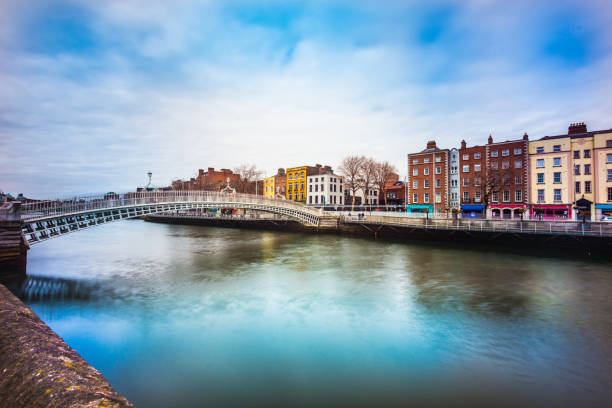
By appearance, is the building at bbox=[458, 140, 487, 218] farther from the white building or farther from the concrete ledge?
the concrete ledge

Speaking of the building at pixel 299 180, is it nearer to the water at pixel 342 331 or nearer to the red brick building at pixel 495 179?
the red brick building at pixel 495 179

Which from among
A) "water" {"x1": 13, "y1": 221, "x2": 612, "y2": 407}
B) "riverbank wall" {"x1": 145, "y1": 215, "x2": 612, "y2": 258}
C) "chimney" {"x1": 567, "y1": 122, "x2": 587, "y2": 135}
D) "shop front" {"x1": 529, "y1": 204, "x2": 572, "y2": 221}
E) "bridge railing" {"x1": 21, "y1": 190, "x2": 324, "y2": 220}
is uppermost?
"chimney" {"x1": 567, "y1": 122, "x2": 587, "y2": 135}

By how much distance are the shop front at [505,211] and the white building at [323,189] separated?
87.7 feet

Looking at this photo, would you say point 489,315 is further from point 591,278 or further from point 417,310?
point 591,278

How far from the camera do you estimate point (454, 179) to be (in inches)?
1549

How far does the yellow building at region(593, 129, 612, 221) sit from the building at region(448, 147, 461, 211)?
1248 centimetres

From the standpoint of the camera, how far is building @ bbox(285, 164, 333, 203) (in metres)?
58.8

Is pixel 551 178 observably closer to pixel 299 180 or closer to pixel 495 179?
pixel 495 179

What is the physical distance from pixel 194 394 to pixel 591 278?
16.8 metres

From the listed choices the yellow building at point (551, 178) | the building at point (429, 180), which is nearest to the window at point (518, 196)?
the yellow building at point (551, 178)

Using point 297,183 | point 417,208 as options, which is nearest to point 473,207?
point 417,208

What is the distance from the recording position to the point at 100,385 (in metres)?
3.42

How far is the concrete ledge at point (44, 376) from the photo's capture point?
2.99 meters

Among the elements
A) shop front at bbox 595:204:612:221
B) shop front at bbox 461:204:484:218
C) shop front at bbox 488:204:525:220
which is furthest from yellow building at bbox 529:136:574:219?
shop front at bbox 461:204:484:218
